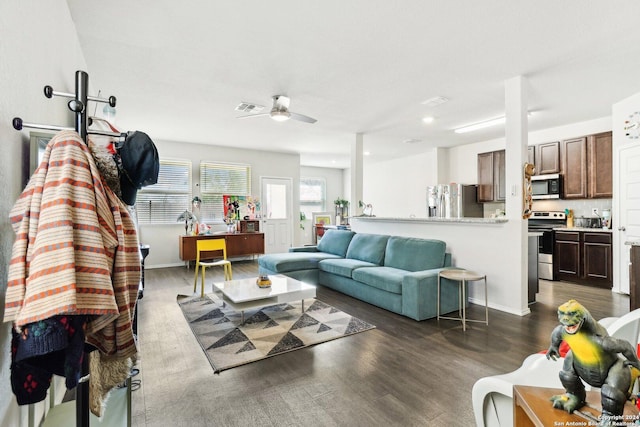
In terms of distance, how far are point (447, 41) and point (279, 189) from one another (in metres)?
5.67

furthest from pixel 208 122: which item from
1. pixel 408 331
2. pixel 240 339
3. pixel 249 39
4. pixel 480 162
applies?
pixel 480 162

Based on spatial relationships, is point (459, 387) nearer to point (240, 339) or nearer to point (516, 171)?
point (240, 339)

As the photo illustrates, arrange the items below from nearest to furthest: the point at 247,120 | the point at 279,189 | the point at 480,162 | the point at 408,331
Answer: the point at 408,331 → the point at 247,120 → the point at 480,162 → the point at 279,189

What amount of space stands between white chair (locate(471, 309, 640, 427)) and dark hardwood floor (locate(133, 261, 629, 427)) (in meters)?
0.58

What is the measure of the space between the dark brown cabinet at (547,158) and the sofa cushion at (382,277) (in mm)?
3699

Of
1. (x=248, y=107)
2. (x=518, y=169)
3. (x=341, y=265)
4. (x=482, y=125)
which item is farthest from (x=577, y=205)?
(x=248, y=107)

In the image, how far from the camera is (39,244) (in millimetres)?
803

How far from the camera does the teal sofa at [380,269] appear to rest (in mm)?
3226

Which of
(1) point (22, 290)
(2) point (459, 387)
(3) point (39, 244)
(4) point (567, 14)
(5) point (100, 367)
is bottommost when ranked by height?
(2) point (459, 387)

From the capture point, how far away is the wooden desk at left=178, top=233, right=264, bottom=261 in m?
5.96

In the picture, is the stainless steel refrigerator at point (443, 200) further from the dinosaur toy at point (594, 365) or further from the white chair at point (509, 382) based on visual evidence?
the dinosaur toy at point (594, 365)

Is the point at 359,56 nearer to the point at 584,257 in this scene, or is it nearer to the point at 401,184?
the point at 584,257

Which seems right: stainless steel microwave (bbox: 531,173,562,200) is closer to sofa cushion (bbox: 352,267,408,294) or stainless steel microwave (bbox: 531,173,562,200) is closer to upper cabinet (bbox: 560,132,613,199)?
upper cabinet (bbox: 560,132,613,199)

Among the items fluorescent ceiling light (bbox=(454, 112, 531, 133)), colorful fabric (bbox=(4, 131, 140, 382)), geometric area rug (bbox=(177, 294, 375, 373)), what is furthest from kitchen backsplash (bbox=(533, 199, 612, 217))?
colorful fabric (bbox=(4, 131, 140, 382))
